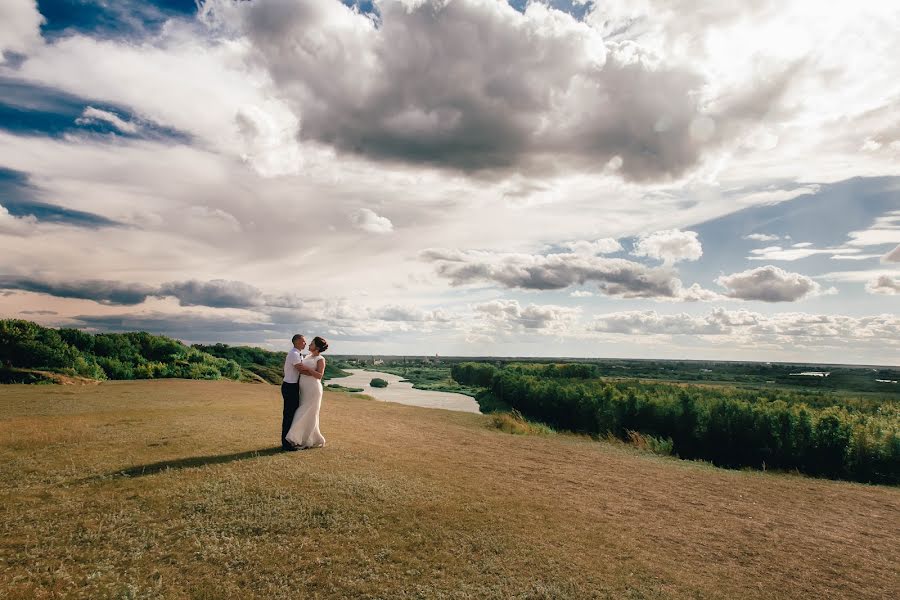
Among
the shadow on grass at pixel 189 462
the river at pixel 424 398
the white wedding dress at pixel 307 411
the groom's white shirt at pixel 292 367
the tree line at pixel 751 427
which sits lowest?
the river at pixel 424 398

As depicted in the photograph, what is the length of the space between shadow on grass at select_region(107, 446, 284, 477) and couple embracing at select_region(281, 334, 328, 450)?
597 mm

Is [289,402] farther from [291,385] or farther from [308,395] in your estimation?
[308,395]

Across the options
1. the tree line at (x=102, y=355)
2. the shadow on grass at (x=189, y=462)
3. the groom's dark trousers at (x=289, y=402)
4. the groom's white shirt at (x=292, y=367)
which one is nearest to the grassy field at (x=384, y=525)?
the shadow on grass at (x=189, y=462)

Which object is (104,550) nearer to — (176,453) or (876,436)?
(176,453)

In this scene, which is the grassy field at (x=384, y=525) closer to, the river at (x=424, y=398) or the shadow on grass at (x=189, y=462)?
the shadow on grass at (x=189, y=462)

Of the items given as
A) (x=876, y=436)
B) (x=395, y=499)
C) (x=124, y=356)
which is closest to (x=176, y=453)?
(x=395, y=499)

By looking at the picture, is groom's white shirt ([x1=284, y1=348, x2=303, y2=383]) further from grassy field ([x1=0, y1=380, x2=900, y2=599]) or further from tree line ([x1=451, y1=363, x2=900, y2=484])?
tree line ([x1=451, y1=363, x2=900, y2=484])

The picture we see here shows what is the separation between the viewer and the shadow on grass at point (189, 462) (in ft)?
32.3

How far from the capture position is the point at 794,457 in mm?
26297

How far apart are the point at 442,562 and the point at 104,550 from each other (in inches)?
194

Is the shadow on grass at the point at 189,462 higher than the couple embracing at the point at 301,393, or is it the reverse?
the couple embracing at the point at 301,393

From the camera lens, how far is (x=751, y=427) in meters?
29.4

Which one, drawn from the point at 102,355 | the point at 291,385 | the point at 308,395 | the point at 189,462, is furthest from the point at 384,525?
the point at 102,355

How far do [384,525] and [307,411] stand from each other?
5732mm
